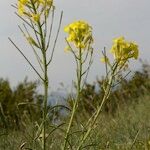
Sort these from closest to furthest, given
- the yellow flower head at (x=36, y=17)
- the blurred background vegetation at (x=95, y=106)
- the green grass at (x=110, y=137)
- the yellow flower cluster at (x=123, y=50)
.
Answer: the yellow flower head at (x=36, y=17)
the yellow flower cluster at (x=123, y=50)
the green grass at (x=110, y=137)
the blurred background vegetation at (x=95, y=106)

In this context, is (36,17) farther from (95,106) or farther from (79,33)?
(95,106)

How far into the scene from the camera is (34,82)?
12.3 metres

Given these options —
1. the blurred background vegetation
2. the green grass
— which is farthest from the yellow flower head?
the blurred background vegetation

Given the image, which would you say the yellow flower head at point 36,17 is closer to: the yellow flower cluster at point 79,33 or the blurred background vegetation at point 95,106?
the yellow flower cluster at point 79,33

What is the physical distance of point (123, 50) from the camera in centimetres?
337

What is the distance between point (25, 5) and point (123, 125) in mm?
4042

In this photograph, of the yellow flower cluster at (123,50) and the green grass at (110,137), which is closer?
the yellow flower cluster at (123,50)

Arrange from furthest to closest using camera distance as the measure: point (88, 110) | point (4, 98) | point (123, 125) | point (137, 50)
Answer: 1. point (88, 110)
2. point (4, 98)
3. point (123, 125)
4. point (137, 50)

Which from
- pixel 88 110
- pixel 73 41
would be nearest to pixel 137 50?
pixel 73 41

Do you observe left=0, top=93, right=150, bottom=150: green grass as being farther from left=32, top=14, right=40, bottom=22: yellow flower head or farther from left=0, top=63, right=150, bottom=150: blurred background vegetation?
left=32, top=14, right=40, bottom=22: yellow flower head

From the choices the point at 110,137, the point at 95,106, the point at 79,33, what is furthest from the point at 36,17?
the point at 95,106

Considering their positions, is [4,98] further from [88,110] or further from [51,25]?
[51,25]

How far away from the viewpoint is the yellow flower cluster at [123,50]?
334 cm

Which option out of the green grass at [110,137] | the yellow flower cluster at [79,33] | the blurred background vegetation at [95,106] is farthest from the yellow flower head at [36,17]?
the blurred background vegetation at [95,106]
